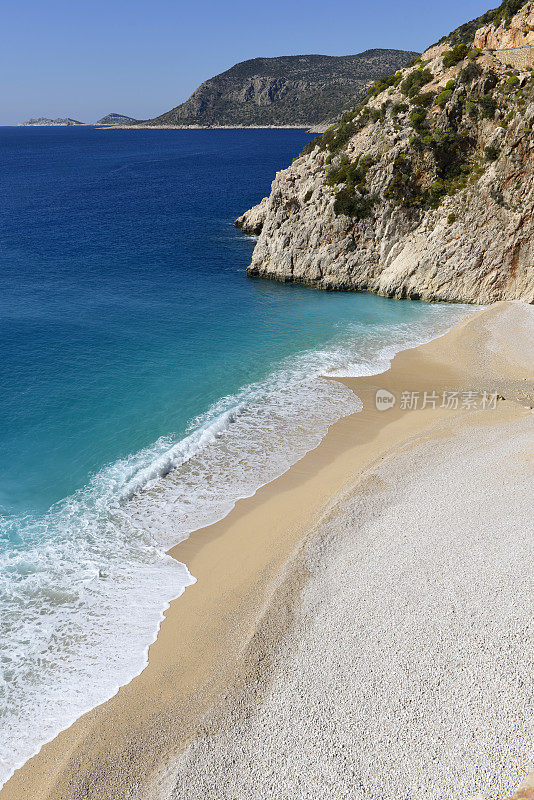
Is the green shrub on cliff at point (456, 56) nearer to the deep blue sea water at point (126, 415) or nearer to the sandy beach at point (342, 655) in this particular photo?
the deep blue sea water at point (126, 415)

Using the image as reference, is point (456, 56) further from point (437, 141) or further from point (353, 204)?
point (353, 204)

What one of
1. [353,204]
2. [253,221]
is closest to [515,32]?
[353,204]

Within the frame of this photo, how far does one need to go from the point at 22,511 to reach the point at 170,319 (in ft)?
63.3

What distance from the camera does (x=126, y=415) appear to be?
2334 cm

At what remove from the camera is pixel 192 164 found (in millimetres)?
117938

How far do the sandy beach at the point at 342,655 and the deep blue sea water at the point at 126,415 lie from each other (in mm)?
1150

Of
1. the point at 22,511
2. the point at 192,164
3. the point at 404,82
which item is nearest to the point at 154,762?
the point at 22,511

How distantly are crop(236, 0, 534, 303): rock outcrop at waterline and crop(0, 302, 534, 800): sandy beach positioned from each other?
20940 mm

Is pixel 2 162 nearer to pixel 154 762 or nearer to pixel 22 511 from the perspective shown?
pixel 22 511

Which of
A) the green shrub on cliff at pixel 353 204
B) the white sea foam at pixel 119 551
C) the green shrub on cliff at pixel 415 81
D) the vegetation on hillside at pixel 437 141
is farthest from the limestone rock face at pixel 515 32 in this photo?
the white sea foam at pixel 119 551

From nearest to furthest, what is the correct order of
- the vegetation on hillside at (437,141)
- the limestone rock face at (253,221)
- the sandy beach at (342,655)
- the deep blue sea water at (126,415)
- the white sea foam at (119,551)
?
the sandy beach at (342,655) < the white sea foam at (119,551) < the deep blue sea water at (126,415) < the vegetation on hillside at (437,141) < the limestone rock face at (253,221)

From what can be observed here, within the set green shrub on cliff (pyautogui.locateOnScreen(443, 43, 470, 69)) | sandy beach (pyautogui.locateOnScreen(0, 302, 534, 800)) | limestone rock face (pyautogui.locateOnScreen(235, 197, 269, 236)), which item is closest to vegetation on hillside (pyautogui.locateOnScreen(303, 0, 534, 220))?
green shrub on cliff (pyautogui.locateOnScreen(443, 43, 470, 69))

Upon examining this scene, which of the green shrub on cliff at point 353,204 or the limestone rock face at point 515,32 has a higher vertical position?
the limestone rock face at point 515,32

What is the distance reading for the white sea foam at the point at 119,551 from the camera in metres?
12.0
